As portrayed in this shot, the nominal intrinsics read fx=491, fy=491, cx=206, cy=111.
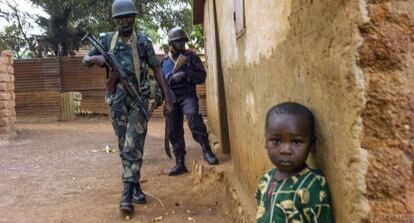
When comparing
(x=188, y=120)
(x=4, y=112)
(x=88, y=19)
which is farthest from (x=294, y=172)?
(x=88, y=19)

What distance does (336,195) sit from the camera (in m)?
1.62

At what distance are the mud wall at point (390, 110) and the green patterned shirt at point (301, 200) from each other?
27 cm

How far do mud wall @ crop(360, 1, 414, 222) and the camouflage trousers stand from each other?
124 inches

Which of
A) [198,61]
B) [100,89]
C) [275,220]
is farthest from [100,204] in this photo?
[100,89]

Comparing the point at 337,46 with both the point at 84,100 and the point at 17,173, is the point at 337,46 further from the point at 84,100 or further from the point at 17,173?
the point at 84,100

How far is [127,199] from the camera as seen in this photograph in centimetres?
431

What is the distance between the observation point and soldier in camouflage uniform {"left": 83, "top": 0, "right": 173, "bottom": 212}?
171 inches

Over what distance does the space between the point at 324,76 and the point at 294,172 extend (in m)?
0.37

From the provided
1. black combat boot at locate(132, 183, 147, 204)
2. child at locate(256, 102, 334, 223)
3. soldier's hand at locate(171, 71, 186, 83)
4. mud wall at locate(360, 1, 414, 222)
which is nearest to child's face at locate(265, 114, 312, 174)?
child at locate(256, 102, 334, 223)

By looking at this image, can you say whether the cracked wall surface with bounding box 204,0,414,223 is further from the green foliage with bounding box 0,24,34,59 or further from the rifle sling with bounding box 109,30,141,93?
the green foliage with bounding box 0,24,34,59

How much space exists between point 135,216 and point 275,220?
275 centimetres

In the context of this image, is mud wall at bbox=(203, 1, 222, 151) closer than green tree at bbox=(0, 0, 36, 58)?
Yes

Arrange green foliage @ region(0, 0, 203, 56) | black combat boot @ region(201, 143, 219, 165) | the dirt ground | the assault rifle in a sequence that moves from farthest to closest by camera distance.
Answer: green foliage @ region(0, 0, 203, 56)
black combat boot @ region(201, 143, 219, 165)
the dirt ground
the assault rifle

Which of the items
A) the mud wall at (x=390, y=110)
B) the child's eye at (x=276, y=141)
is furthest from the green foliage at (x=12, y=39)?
the mud wall at (x=390, y=110)
